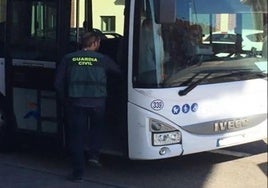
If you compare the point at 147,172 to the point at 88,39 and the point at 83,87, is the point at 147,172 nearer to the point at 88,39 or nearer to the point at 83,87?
the point at 83,87

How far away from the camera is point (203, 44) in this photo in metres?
6.67

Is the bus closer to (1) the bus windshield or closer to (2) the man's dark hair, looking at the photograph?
(1) the bus windshield

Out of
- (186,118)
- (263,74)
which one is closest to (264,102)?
(263,74)

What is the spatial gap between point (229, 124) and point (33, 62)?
236 centimetres

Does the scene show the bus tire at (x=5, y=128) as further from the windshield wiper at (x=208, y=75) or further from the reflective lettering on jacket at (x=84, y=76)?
the windshield wiper at (x=208, y=75)

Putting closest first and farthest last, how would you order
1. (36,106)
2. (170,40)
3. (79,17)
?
(170,40), (79,17), (36,106)

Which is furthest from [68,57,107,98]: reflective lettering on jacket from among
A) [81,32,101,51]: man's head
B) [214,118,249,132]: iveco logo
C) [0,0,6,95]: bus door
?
[0,0,6,95]: bus door

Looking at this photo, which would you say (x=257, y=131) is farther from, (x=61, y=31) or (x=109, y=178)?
(x=61, y=31)

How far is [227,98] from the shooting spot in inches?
267

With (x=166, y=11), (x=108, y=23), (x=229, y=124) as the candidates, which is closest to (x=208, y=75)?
(x=229, y=124)

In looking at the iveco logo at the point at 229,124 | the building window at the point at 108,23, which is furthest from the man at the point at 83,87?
the iveco logo at the point at 229,124

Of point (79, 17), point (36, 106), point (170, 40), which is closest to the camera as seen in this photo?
point (170, 40)

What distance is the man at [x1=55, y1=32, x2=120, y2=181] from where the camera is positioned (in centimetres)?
642

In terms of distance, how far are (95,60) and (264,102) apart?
2.07 metres
